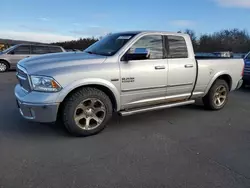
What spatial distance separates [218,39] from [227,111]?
3698cm

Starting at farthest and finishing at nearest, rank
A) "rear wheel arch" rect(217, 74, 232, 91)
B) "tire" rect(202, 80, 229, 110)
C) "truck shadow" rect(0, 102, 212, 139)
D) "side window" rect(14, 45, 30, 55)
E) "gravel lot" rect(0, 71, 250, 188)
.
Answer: "side window" rect(14, 45, 30, 55) → "rear wheel arch" rect(217, 74, 232, 91) → "tire" rect(202, 80, 229, 110) → "truck shadow" rect(0, 102, 212, 139) → "gravel lot" rect(0, 71, 250, 188)

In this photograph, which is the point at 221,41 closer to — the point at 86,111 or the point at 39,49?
the point at 39,49

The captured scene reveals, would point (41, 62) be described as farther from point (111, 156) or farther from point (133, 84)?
point (111, 156)

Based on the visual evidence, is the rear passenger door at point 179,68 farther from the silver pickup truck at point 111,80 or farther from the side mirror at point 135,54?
the side mirror at point 135,54

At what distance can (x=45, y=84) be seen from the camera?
364 cm

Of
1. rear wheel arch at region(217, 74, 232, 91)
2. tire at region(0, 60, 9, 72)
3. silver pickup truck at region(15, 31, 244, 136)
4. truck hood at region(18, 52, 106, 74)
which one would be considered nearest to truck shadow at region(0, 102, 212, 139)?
silver pickup truck at region(15, 31, 244, 136)

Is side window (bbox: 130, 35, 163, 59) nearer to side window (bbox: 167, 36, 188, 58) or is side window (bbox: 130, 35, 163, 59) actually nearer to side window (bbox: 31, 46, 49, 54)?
side window (bbox: 167, 36, 188, 58)

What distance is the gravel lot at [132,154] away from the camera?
2764 mm

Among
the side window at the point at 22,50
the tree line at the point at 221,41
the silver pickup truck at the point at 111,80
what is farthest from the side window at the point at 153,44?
the tree line at the point at 221,41

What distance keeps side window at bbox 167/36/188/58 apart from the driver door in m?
0.21

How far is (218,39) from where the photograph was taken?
39.1 m

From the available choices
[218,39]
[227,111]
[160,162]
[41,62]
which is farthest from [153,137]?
[218,39]

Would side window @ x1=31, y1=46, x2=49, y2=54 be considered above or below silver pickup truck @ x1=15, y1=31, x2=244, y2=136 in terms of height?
above

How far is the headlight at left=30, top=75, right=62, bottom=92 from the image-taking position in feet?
11.9
